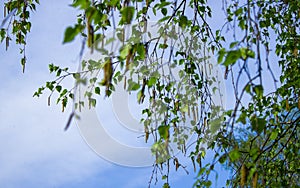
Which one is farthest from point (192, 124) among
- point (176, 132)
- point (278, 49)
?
point (278, 49)

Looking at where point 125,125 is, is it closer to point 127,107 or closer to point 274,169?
point 127,107

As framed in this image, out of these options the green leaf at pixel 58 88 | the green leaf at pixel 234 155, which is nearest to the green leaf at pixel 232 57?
the green leaf at pixel 234 155

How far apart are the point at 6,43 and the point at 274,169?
149cm

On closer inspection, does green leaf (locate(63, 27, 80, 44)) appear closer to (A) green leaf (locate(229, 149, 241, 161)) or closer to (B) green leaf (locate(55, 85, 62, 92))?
(A) green leaf (locate(229, 149, 241, 161))

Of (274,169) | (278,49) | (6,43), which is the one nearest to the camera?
(6,43)

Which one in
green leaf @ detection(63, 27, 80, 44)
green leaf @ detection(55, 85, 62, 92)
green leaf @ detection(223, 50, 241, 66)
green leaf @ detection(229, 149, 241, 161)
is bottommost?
green leaf @ detection(229, 149, 241, 161)

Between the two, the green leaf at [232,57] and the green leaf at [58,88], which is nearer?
the green leaf at [232,57]

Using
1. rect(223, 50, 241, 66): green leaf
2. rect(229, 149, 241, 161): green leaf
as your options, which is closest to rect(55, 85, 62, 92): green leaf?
rect(229, 149, 241, 161): green leaf

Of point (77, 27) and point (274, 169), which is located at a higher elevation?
point (77, 27)

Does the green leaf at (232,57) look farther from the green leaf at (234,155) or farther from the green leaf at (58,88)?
the green leaf at (58,88)

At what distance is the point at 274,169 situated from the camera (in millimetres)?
2518

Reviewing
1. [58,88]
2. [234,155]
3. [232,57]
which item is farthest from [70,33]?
[58,88]

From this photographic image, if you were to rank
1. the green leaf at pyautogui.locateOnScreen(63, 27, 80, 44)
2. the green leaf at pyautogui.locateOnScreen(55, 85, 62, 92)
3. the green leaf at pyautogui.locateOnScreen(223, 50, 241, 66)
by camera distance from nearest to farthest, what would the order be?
1. the green leaf at pyautogui.locateOnScreen(63, 27, 80, 44)
2. the green leaf at pyautogui.locateOnScreen(223, 50, 241, 66)
3. the green leaf at pyautogui.locateOnScreen(55, 85, 62, 92)

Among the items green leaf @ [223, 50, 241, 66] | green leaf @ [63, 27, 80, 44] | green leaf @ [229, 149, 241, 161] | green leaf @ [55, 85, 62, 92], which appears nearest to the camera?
green leaf @ [63, 27, 80, 44]
